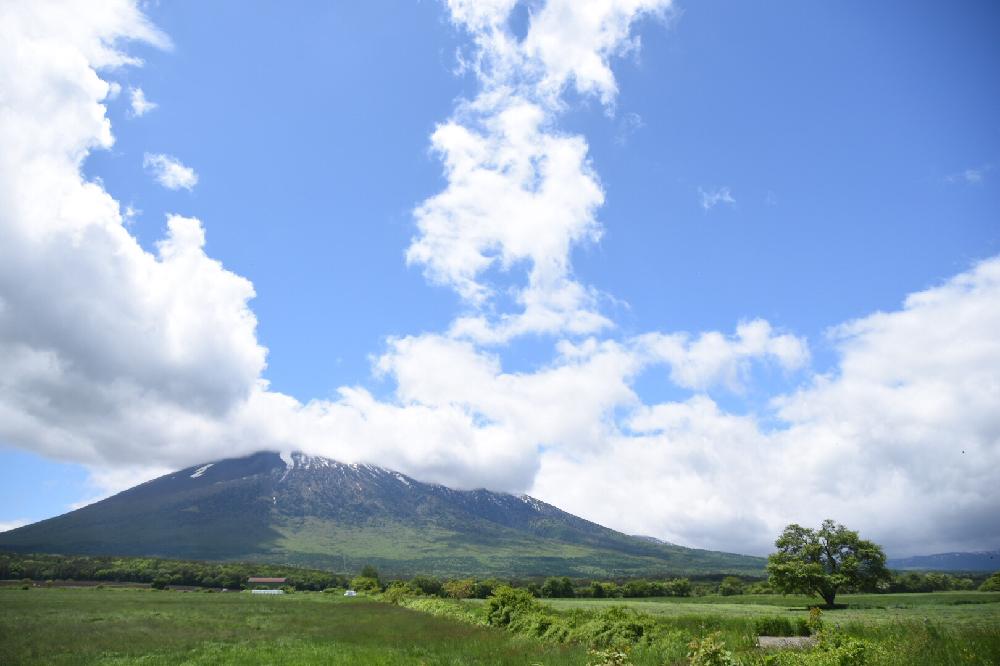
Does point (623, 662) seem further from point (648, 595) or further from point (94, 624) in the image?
point (648, 595)

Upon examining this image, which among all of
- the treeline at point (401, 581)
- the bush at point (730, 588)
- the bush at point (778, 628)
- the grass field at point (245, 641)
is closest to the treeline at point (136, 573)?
the treeline at point (401, 581)

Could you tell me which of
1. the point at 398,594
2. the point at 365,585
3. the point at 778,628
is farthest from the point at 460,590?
the point at 778,628

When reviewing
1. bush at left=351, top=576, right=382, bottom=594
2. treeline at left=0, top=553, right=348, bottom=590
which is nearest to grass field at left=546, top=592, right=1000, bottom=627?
bush at left=351, top=576, right=382, bottom=594

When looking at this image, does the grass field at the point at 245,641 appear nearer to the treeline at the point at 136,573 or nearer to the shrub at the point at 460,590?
the shrub at the point at 460,590

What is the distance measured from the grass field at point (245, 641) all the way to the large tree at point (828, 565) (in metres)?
37.6

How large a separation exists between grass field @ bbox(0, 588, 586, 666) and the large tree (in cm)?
3759

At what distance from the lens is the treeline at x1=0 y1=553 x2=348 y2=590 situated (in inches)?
4355

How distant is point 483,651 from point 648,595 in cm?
8772

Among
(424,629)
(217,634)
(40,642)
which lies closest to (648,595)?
(424,629)

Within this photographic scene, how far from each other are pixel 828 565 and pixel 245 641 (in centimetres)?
5907

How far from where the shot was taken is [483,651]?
25.6m

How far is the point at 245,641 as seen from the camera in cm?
3091

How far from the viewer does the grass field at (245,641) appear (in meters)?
23.6

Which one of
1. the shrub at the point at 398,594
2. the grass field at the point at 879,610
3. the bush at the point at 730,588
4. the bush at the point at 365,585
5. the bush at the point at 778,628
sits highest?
the bush at the point at 778,628
